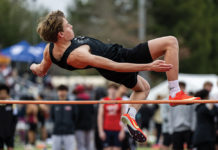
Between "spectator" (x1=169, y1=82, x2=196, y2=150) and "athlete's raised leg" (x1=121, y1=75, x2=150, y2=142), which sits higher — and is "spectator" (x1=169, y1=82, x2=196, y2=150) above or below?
below

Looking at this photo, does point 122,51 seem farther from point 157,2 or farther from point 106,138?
point 157,2

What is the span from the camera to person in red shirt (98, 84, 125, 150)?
11234mm

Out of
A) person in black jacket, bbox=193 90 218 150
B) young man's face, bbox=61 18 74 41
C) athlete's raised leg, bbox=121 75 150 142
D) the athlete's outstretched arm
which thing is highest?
young man's face, bbox=61 18 74 41

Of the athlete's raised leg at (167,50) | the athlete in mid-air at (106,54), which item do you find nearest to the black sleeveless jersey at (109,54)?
the athlete in mid-air at (106,54)

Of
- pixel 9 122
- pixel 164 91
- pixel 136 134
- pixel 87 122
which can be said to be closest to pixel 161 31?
pixel 164 91

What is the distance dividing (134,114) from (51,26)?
6.37 feet

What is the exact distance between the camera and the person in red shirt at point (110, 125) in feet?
36.9

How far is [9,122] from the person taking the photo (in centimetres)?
989

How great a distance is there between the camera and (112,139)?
11492mm

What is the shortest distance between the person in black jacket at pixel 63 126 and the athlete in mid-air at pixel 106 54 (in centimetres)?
399

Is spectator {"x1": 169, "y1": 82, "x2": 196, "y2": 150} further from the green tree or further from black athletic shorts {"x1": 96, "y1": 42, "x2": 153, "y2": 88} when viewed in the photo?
the green tree

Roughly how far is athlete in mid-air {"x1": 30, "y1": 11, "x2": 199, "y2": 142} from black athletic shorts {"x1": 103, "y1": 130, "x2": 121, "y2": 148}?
4.22 meters

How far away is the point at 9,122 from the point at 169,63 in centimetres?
443

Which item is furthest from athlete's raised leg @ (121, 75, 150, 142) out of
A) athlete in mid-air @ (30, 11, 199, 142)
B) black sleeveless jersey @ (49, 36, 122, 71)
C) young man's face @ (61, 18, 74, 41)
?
young man's face @ (61, 18, 74, 41)
